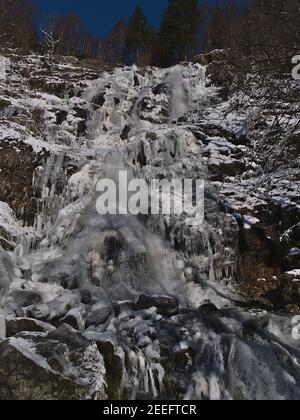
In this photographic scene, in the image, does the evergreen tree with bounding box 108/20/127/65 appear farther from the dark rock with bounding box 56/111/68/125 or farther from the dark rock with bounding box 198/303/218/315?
the dark rock with bounding box 198/303/218/315

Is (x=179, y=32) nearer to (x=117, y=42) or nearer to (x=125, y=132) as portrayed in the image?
(x=117, y=42)

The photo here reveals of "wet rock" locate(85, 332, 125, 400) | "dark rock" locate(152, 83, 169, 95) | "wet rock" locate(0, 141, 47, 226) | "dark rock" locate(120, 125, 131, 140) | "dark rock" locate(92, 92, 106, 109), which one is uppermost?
"dark rock" locate(152, 83, 169, 95)

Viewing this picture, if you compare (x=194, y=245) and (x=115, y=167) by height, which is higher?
(x=115, y=167)

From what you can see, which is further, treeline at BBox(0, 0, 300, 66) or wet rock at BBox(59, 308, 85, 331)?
treeline at BBox(0, 0, 300, 66)

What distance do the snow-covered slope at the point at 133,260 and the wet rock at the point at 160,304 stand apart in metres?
0.03

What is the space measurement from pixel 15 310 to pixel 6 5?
21.5 m

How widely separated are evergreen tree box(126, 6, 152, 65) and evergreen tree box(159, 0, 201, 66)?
242cm

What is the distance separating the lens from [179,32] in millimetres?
32062

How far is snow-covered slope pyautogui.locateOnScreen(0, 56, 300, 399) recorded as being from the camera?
21.9 ft

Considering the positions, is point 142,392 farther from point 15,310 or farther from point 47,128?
point 47,128

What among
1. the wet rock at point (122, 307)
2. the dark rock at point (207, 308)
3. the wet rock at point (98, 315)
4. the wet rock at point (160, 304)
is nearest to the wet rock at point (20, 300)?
the wet rock at point (98, 315)

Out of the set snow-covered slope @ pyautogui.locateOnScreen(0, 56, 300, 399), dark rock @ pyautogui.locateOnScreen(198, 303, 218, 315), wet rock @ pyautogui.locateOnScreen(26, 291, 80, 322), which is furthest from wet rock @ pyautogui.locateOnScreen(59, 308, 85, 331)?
dark rock @ pyautogui.locateOnScreen(198, 303, 218, 315)
